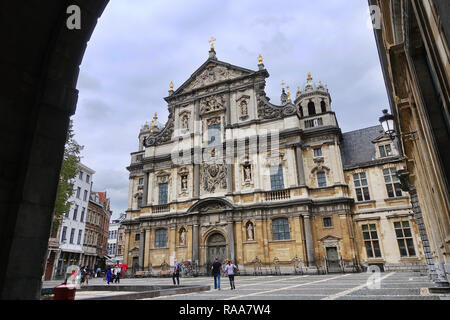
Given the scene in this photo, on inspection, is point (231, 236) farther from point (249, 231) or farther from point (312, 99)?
point (312, 99)

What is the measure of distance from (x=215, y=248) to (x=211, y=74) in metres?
19.8

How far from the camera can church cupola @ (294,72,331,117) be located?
108 ft

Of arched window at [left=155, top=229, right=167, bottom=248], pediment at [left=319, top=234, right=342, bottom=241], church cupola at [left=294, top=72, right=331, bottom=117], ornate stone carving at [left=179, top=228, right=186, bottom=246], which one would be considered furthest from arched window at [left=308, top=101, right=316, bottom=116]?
arched window at [left=155, top=229, right=167, bottom=248]

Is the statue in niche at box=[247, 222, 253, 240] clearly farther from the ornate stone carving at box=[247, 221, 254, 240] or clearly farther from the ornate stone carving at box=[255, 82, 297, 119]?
the ornate stone carving at box=[255, 82, 297, 119]

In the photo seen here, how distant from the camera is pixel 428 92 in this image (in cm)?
545

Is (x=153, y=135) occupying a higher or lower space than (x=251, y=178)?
higher

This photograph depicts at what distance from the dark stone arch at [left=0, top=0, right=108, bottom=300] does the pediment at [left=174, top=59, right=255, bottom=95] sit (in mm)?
30803

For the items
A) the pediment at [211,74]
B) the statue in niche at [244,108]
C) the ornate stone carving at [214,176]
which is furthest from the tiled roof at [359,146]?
the pediment at [211,74]

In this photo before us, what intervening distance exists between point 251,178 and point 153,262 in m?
13.6

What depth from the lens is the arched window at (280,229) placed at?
2669 cm

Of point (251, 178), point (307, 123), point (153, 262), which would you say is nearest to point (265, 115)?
point (307, 123)

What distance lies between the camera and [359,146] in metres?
30.5

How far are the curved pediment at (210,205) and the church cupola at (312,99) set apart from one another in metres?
13.3
